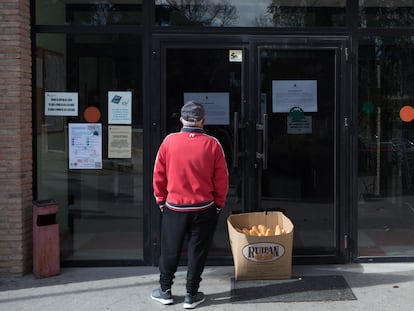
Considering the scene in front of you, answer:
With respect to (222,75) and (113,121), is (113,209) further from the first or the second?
(222,75)

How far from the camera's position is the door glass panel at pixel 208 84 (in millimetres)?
5949

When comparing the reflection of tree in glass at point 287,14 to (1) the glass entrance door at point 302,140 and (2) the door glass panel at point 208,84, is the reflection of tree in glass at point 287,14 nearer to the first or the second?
(1) the glass entrance door at point 302,140

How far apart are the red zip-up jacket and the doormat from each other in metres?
0.95

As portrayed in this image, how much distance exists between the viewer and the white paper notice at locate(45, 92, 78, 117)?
6.02m

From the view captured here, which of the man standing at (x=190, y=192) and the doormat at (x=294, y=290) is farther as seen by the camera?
the doormat at (x=294, y=290)

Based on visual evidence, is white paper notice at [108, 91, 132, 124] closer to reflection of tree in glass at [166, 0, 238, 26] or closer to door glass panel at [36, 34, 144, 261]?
door glass panel at [36, 34, 144, 261]

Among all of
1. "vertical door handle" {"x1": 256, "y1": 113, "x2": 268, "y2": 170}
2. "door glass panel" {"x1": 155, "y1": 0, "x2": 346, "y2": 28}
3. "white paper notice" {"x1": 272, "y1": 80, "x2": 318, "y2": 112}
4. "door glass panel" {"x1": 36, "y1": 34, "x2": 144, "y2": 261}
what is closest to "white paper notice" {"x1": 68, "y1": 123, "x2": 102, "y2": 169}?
"door glass panel" {"x1": 36, "y1": 34, "x2": 144, "y2": 261}

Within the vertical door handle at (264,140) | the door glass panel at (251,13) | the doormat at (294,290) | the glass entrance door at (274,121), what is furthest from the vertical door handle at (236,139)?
the doormat at (294,290)

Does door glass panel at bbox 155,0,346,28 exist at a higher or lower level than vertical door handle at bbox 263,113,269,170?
higher

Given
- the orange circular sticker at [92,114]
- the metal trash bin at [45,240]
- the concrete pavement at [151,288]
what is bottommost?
the concrete pavement at [151,288]

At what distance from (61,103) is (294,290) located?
10.5 feet

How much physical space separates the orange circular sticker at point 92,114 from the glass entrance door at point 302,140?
1.77m

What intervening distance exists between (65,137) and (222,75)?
1871 mm

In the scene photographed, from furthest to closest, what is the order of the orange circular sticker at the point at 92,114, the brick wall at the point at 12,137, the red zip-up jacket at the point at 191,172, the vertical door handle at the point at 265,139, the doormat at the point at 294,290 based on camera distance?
the orange circular sticker at the point at 92,114 < the vertical door handle at the point at 265,139 < the brick wall at the point at 12,137 < the doormat at the point at 294,290 < the red zip-up jacket at the point at 191,172
